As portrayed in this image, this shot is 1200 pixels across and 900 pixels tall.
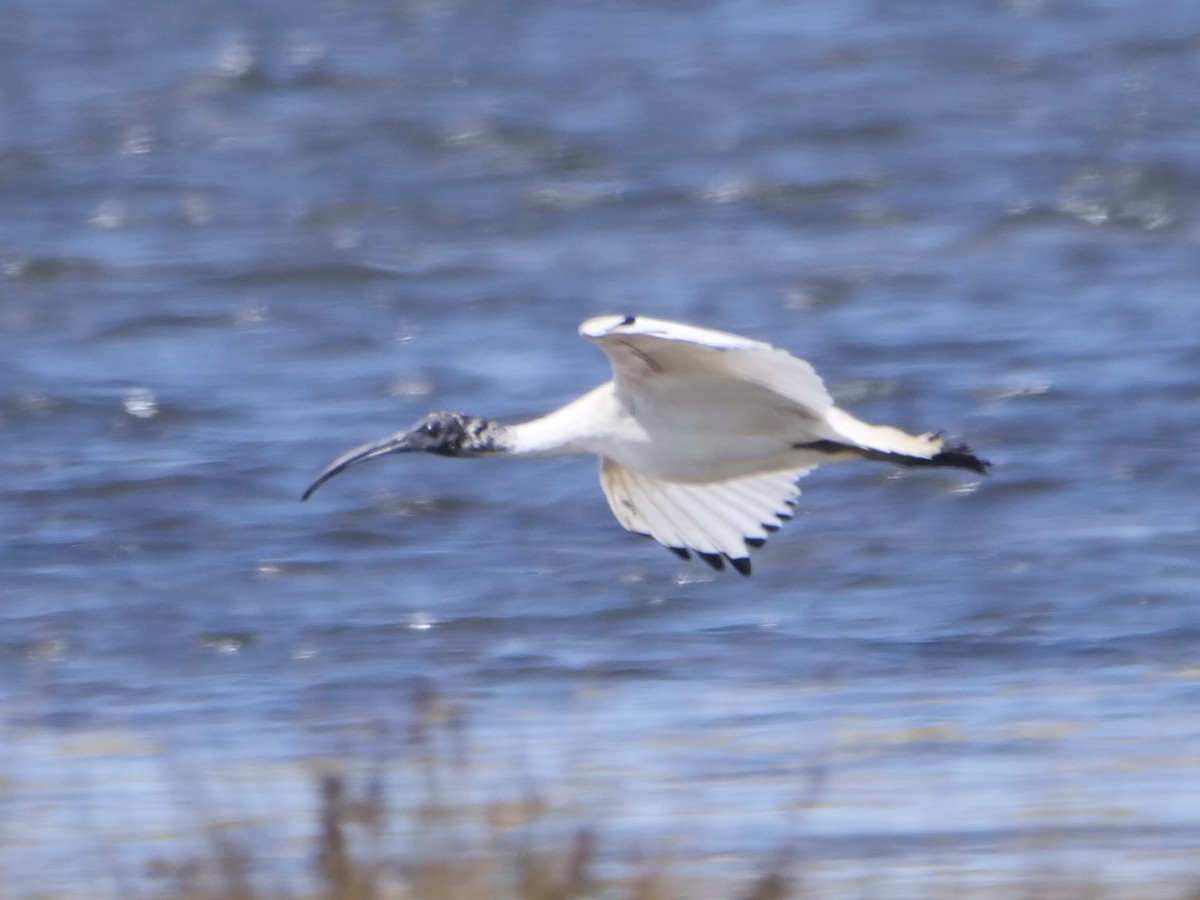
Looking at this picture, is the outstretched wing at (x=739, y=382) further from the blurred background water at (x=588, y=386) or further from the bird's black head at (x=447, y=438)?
the blurred background water at (x=588, y=386)

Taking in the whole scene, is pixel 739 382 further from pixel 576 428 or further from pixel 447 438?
pixel 447 438

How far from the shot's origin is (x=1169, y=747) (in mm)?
7656

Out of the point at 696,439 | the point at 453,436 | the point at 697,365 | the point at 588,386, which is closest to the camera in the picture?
the point at 697,365

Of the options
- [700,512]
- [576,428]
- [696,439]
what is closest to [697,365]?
[696,439]

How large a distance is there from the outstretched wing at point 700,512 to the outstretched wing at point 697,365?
26.0 inches

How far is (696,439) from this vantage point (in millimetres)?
7395

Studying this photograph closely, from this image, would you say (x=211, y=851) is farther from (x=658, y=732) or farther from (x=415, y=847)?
(x=658, y=732)

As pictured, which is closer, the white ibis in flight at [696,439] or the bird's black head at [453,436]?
the white ibis in flight at [696,439]

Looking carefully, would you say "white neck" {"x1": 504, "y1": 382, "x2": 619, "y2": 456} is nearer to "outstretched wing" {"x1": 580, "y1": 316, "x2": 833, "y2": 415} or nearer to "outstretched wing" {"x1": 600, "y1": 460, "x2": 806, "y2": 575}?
"outstretched wing" {"x1": 580, "y1": 316, "x2": 833, "y2": 415}

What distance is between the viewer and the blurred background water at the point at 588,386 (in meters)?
7.41

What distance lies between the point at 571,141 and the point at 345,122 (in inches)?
76.9

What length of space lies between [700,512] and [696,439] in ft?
2.19

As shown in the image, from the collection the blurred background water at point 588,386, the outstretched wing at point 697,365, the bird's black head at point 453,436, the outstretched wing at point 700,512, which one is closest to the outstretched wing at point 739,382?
the outstretched wing at point 697,365

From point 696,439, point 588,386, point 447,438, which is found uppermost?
point 696,439
